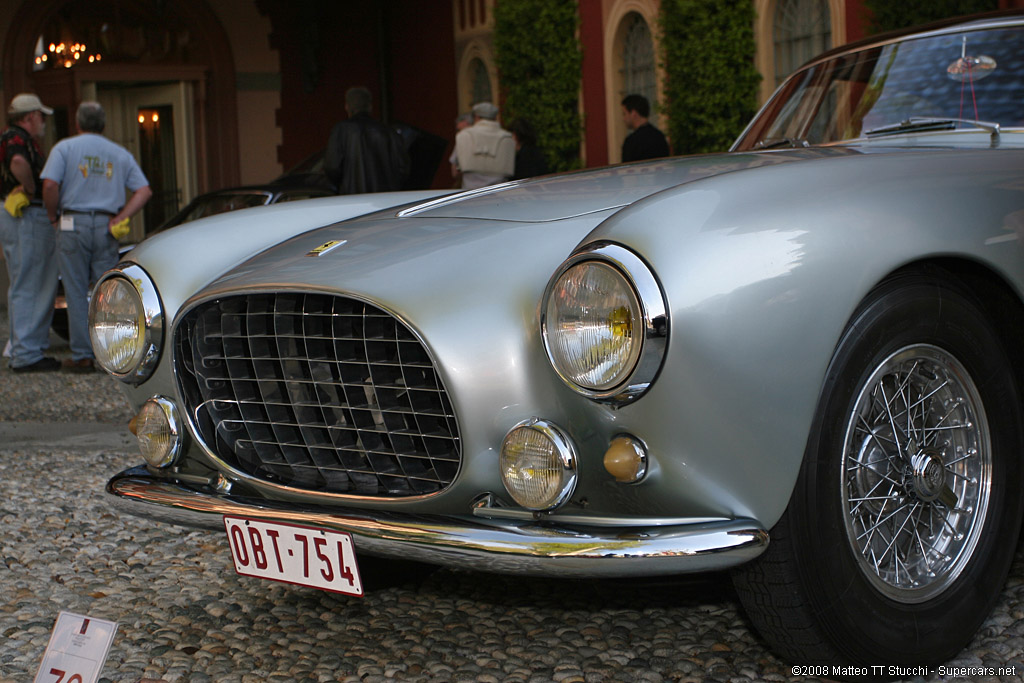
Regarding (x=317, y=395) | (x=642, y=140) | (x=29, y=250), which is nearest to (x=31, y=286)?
(x=29, y=250)

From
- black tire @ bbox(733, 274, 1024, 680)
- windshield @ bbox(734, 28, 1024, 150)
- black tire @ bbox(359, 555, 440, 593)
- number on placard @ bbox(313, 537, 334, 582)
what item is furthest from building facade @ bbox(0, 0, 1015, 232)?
number on placard @ bbox(313, 537, 334, 582)

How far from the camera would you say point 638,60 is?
1102cm

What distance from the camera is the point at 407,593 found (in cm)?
287

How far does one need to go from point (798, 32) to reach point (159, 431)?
7.76 metres

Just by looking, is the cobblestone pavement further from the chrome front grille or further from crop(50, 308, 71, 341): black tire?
crop(50, 308, 71, 341): black tire

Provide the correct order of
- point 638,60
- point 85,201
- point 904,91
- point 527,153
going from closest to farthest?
1. point 904,91
2. point 85,201
3. point 527,153
4. point 638,60

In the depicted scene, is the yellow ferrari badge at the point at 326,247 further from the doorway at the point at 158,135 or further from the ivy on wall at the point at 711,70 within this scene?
the doorway at the point at 158,135

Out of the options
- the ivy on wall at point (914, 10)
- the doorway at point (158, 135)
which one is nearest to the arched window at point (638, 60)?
the ivy on wall at point (914, 10)

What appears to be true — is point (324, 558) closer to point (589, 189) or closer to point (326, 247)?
point (326, 247)

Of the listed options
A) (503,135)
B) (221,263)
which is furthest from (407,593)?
(503,135)

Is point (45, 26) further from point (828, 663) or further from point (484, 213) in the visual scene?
point (828, 663)

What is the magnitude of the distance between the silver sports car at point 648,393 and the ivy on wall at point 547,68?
9409 mm

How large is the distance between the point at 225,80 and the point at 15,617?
13.3 meters

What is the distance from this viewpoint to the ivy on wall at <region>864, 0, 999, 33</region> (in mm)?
6750
